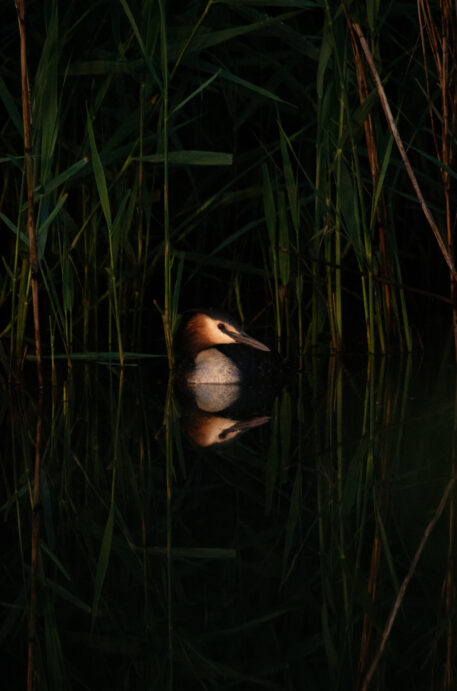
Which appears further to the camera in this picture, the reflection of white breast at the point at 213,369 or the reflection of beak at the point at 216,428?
the reflection of white breast at the point at 213,369

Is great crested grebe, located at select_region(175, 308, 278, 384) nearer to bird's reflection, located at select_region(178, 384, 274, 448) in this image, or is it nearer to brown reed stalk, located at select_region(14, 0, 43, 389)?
bird's reflection, located at select_region(178, 384, 274, 448)

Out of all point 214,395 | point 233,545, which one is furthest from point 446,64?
point 233,545

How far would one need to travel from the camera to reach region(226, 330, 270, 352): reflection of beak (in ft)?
14.7

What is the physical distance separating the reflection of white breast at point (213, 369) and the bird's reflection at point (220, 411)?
2 cm

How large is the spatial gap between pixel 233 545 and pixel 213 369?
219 centimetres

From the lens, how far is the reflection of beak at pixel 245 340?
4.49 metres

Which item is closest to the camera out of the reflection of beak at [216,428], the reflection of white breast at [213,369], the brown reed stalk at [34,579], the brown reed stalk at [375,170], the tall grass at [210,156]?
the brown reed stalk at [34,579]

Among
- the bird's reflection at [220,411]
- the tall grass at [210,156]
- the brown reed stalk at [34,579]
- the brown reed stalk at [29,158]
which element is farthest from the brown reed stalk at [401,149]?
the brown reed stalk at [34,579]

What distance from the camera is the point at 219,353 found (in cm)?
454

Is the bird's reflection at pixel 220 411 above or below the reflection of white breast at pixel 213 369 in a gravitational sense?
below

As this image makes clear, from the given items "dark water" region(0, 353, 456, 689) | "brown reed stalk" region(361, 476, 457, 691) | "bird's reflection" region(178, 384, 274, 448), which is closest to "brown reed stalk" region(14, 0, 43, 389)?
"dark water" region(0, 353, 456, 689)

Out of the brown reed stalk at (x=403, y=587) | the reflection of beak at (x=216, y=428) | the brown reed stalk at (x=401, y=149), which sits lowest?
the brown reed stalk at (x=403, y=587)

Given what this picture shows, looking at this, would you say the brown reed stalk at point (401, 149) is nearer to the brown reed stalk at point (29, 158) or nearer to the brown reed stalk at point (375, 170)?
the brown reed stalk at point (375, 170)

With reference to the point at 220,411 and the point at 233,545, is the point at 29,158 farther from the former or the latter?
the point at 233,545
